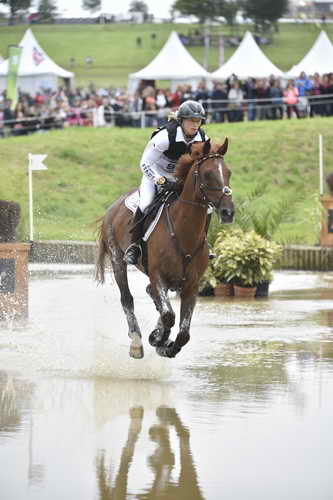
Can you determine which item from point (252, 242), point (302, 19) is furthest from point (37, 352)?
point (302, 19)

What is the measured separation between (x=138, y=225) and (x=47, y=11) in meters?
101

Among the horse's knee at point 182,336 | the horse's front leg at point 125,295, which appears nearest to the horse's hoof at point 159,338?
the horse's knee at point 182,336

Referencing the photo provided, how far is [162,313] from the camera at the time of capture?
9.46 metres

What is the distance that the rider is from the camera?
954cm

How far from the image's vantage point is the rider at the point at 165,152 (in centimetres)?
954

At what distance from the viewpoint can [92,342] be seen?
37.0 feet

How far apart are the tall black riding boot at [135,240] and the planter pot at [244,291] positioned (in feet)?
17.7

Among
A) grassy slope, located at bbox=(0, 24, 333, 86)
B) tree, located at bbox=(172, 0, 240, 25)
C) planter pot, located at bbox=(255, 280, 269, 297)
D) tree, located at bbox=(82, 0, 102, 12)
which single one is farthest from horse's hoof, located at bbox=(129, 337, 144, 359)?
tree, located at bbox=(82, 0, 102, 12)

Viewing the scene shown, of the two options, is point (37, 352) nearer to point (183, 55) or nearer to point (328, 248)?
point (328, 248)

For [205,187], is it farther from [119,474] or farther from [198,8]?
[198,8]

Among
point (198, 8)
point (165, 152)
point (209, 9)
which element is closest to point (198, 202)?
point (165, 152)

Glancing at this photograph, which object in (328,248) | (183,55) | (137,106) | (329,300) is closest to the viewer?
(329,300)

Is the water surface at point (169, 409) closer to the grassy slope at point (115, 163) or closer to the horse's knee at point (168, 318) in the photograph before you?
the horse's knee at point (168, 318)

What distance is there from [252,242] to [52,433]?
847cm
